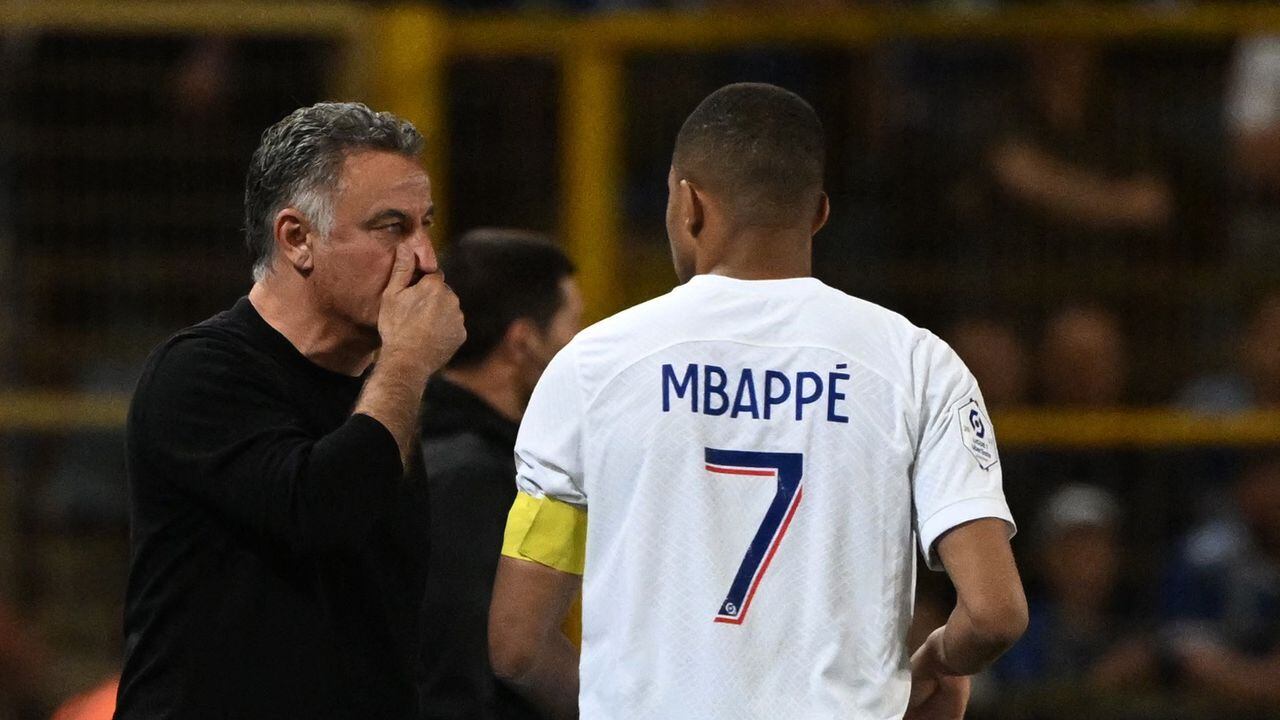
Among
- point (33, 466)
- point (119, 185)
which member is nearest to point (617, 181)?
point (119, 185)

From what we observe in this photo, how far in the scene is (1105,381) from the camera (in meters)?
6.18

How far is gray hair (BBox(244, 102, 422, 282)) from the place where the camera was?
291 centimetres

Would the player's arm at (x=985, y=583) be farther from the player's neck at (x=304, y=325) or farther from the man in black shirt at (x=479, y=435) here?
the man in black shirt at (x=479, y=435)

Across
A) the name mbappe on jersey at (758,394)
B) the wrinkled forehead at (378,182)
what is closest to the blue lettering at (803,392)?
the name mbappe on jersey at (758,394)

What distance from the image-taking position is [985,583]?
261 cm

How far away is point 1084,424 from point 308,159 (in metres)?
3.79

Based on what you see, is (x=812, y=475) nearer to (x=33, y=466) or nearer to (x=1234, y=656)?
(x=1234, y=656)

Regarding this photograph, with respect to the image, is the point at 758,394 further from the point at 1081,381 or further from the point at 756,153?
the point at 1081,381

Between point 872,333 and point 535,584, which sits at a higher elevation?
point 872,333

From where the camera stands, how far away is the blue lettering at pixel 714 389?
103 inches

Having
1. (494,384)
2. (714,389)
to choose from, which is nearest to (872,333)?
(714,389)

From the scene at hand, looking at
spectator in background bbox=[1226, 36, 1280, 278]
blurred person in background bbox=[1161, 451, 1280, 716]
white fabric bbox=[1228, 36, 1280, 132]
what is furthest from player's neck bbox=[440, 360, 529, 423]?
white fabric bbox=[1228, 36, 1280, 132]

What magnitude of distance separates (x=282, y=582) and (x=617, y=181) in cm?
347

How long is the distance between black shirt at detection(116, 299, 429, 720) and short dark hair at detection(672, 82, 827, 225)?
63cm
